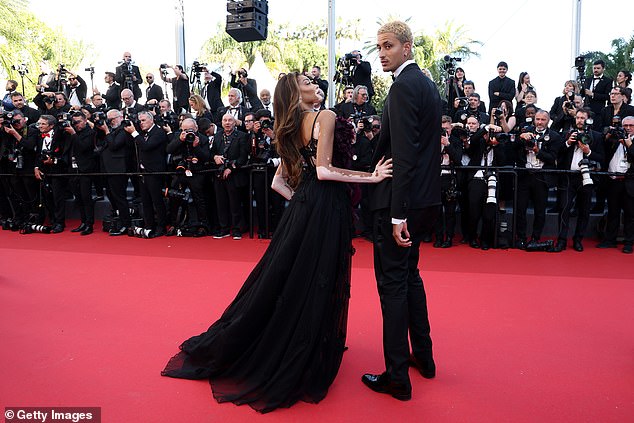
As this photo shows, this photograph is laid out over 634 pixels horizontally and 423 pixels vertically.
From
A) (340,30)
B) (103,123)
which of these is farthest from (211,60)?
(103,123)

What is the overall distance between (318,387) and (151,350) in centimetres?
111

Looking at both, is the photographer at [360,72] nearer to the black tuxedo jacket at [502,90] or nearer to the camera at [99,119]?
the black tuxedo jacket at [502,90]

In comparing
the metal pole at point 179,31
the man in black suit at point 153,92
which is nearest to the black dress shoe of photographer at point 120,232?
the man in black suit at point 153,92

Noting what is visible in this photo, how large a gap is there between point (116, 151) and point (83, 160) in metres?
0.56

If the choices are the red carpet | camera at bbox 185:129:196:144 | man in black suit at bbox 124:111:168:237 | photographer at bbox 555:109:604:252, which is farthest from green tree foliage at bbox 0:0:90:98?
photographer at bbox 555:109:604:252

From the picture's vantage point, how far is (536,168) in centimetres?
639

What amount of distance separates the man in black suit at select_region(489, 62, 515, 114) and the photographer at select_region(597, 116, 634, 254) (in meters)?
2.45

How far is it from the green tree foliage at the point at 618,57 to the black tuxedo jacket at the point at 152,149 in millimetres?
15891

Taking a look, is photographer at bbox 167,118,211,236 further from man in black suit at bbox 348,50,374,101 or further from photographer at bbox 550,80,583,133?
photographer at bbox 550,80,583,133

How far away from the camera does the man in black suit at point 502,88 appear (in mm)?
8775

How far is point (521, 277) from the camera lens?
16.3 ft

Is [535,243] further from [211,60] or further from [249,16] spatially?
[211,60]

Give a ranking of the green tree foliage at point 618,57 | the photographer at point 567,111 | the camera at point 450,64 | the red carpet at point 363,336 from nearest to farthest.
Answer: the red carpet at point 363,336 → the photographer at point 567,111 → the camera at point 450,64 → the green tree foliage at point 618,57

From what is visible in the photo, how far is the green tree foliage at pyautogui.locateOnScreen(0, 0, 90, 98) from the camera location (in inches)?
960
